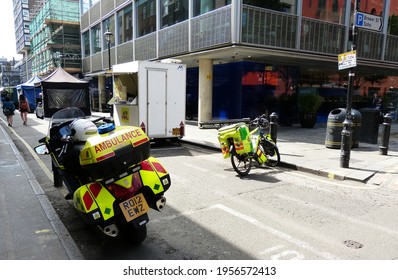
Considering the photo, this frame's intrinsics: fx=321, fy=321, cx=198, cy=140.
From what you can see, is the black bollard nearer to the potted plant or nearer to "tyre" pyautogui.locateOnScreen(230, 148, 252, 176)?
"tyre" pyautogui.locateOnScreen(230, 148, 252, 176)

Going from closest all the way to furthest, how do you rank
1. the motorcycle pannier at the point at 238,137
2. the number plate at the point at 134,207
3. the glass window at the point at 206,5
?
the number plate at the point at 134,207
the motorcycle pannier at the point at 238,137
the glass window at the point at 206,5

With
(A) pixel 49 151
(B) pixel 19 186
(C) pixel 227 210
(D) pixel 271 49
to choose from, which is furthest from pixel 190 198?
(D) pixel 271 49

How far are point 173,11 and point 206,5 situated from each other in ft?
10.5

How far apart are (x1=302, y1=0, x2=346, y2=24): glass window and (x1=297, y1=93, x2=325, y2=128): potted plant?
3782 millimetres

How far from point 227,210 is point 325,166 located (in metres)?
3.86

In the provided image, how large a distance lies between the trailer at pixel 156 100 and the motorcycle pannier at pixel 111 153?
23.0 feet

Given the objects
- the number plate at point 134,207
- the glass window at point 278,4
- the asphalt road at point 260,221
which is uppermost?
the glass window at point 278,4

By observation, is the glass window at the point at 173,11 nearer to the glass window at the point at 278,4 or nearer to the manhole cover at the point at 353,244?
the glass window at the point at 278,4

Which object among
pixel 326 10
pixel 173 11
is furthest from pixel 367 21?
pixel 173 11

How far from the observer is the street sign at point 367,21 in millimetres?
7660

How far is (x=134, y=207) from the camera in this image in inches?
144

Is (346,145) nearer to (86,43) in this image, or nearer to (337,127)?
(337,127)

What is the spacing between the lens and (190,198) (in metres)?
5.68

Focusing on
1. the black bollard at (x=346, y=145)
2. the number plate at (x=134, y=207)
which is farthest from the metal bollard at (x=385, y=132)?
the number plate at (x=134, y=207)
